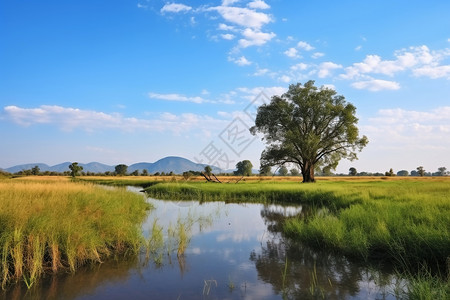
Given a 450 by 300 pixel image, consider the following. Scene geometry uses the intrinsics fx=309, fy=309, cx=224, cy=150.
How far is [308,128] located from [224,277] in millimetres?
35428

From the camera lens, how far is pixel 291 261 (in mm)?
8711

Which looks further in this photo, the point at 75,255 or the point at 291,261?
the point at 291,261

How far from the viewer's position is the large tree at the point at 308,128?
3897 centimetres

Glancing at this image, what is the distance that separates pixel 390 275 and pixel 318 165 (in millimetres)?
36887

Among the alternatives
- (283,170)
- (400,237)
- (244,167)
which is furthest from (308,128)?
(244,167)

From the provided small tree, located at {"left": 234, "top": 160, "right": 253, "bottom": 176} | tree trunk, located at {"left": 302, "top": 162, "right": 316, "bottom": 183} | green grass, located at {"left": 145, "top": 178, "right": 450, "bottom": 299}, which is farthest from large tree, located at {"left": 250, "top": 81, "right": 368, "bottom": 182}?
small tree, located at {"left": 234, "top": 160, "right": 253, "bottom": 176}

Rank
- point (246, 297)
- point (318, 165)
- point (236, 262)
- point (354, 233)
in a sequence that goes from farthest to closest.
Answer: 1. point (318, 165)
2. point (354, 233)
3. point (236, 262)
4. point (246, 297)

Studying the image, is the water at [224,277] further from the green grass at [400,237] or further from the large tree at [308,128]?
the large tree at [308,128]

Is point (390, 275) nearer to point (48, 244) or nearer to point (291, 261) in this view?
point (291, 261)

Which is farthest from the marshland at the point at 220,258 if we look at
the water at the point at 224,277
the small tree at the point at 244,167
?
the small tree at the point at 244,167

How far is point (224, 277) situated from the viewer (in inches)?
292

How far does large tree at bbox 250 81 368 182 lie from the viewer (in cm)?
3897

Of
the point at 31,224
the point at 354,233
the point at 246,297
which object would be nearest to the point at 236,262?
the point at 246,297

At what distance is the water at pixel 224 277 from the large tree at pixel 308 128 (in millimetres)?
29276
